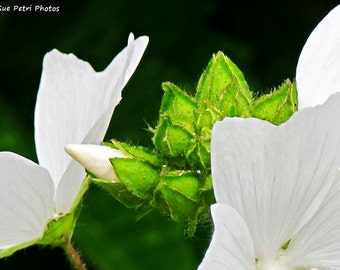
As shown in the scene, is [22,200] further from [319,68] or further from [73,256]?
[319,68]

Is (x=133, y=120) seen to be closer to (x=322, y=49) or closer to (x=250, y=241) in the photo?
(x=322, y=49)

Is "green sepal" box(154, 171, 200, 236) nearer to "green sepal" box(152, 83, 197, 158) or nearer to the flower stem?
"green sepal" box(152, 83, 197, 158)

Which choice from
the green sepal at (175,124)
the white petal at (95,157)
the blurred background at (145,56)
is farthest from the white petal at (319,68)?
the blurred background at (145,56)

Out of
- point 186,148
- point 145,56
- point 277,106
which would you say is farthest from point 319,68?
point 145,56

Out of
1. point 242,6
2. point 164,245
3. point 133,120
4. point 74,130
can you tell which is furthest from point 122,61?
point 242,6

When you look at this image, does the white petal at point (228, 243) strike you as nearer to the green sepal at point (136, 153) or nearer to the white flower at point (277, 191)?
the white flower at point (277, 191)

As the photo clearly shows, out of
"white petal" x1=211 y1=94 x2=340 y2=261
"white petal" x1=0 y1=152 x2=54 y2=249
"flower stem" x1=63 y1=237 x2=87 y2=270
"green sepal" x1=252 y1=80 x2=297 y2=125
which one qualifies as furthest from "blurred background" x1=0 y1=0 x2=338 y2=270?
"white petal" x1=211 y1=94 x2=340 y2=261

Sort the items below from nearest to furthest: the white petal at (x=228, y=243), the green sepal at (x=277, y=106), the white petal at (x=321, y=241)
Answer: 1. the white petal at (x=228, y=243)
2. the white petal at (x=321, y=241)
3. the green sepal at (x=277, y=106)
